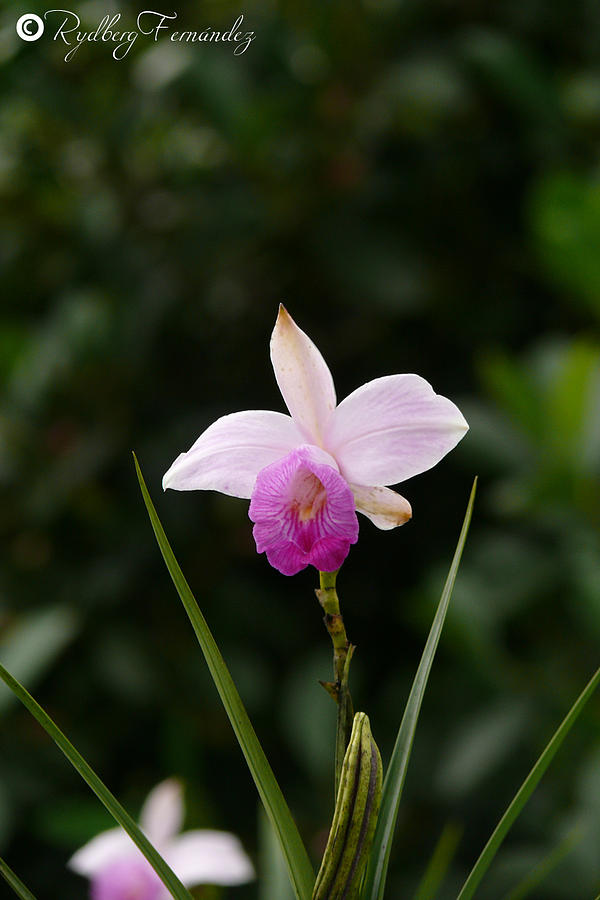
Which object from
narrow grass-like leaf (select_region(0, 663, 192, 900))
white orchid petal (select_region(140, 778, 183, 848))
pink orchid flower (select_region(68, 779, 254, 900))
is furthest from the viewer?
white orchid petal (select_region(140, 778, 183, 848))

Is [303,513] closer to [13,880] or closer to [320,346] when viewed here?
[13,880]

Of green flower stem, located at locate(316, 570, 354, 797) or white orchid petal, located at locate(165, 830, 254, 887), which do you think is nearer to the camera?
green flower stem, located at locate(316, 570, 354, 797)

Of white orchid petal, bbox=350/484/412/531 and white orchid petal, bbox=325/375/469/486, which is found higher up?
white orchid petal, bbox=325/375/469/486

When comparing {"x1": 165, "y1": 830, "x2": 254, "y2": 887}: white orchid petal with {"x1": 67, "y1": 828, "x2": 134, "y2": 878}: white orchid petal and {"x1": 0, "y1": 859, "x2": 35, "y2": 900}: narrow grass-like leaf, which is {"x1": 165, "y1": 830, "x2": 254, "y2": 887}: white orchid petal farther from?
{"x1": 0, "y1": 859, "x2": 35, "y2": 900}: narrow grass-like leaf
